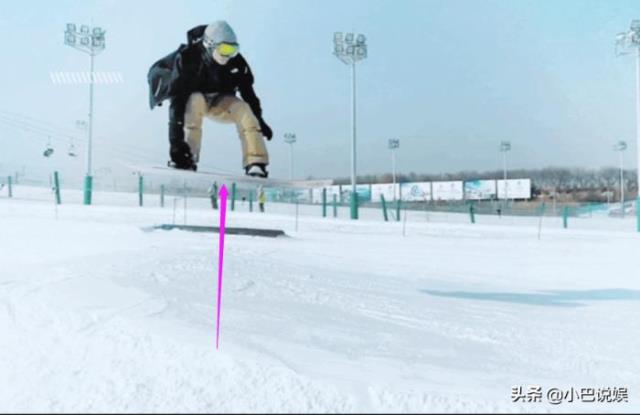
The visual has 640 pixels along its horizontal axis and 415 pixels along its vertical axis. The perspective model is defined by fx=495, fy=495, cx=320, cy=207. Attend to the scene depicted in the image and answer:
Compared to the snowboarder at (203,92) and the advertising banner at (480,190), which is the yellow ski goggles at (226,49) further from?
the advertising banner at (480,190)

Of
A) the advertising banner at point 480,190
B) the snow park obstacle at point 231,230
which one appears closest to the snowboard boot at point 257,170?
the snow park obstacle at point 231,230

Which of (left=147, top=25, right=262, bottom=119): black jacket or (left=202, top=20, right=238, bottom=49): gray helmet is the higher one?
(left=202, top=20, right=238, bottom=49): gray helmet

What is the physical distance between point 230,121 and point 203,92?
2.02 feet

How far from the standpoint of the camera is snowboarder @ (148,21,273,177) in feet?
24.8

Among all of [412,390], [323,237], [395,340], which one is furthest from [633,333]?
[323,237]

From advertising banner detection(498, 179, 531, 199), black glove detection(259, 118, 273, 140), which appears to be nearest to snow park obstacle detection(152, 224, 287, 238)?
black glove detection(259, 118, 273, 140)

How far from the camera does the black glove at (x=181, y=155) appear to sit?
24.6ft

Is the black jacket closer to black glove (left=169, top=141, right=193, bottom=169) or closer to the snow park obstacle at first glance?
black glove (left=169, top=141, right=193, bottom=169)

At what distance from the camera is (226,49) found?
24.8 feet

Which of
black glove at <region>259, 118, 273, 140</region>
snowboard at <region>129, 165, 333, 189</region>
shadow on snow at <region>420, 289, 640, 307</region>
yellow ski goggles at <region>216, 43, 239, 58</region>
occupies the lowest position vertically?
shadow on snow at <region>420, 289, 640, 307</region>

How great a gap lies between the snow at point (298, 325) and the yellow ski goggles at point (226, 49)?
3.24 metres

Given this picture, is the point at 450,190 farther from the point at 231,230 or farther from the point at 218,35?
the point at 218,35

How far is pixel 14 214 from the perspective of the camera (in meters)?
15.6

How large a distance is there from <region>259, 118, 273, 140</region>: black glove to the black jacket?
23 centimetres
